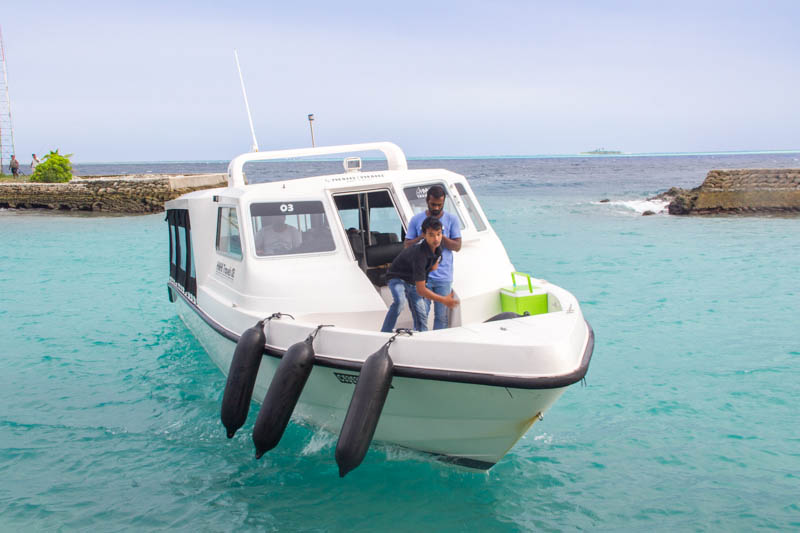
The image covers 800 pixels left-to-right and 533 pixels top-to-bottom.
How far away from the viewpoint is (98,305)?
13445 millimetres

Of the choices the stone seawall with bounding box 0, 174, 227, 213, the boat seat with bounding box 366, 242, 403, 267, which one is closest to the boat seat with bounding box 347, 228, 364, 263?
the boat seat with bounding box 366, 242, 403, 267

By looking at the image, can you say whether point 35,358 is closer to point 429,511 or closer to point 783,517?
point 429,511

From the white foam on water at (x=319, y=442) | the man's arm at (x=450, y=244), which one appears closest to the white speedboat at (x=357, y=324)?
the white foam on water at (x=319, y=442)

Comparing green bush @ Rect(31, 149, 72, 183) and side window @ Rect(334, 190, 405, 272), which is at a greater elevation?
green bush @ Rect(31, 149, 72, 183)

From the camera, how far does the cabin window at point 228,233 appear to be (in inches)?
273

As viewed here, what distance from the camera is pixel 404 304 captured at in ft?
20.0

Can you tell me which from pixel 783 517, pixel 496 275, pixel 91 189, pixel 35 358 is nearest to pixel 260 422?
pixel 496 275

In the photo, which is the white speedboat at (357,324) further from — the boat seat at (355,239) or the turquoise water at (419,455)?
the turquoise water at (419,455)

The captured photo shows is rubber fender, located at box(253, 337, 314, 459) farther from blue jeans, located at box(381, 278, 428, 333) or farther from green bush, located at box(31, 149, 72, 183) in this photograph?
green bush, located at box(31, 149, 72, 183)

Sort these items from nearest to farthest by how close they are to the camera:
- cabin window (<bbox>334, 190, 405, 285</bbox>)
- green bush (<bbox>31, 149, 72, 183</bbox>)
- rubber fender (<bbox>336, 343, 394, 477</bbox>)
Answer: rubber fender (<bbox>336, 343, 394, 477</bbox>)
cabin window (<bbox>334, 190, 405, 285</bbox>)
green bush (<bbox>31, 149, 72, 183</bbox>)

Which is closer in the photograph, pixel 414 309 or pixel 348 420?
pixel 348 420

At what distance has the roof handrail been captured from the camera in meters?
7.75

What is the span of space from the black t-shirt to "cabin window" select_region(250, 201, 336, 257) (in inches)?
44.0

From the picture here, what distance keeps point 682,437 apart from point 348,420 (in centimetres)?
394
